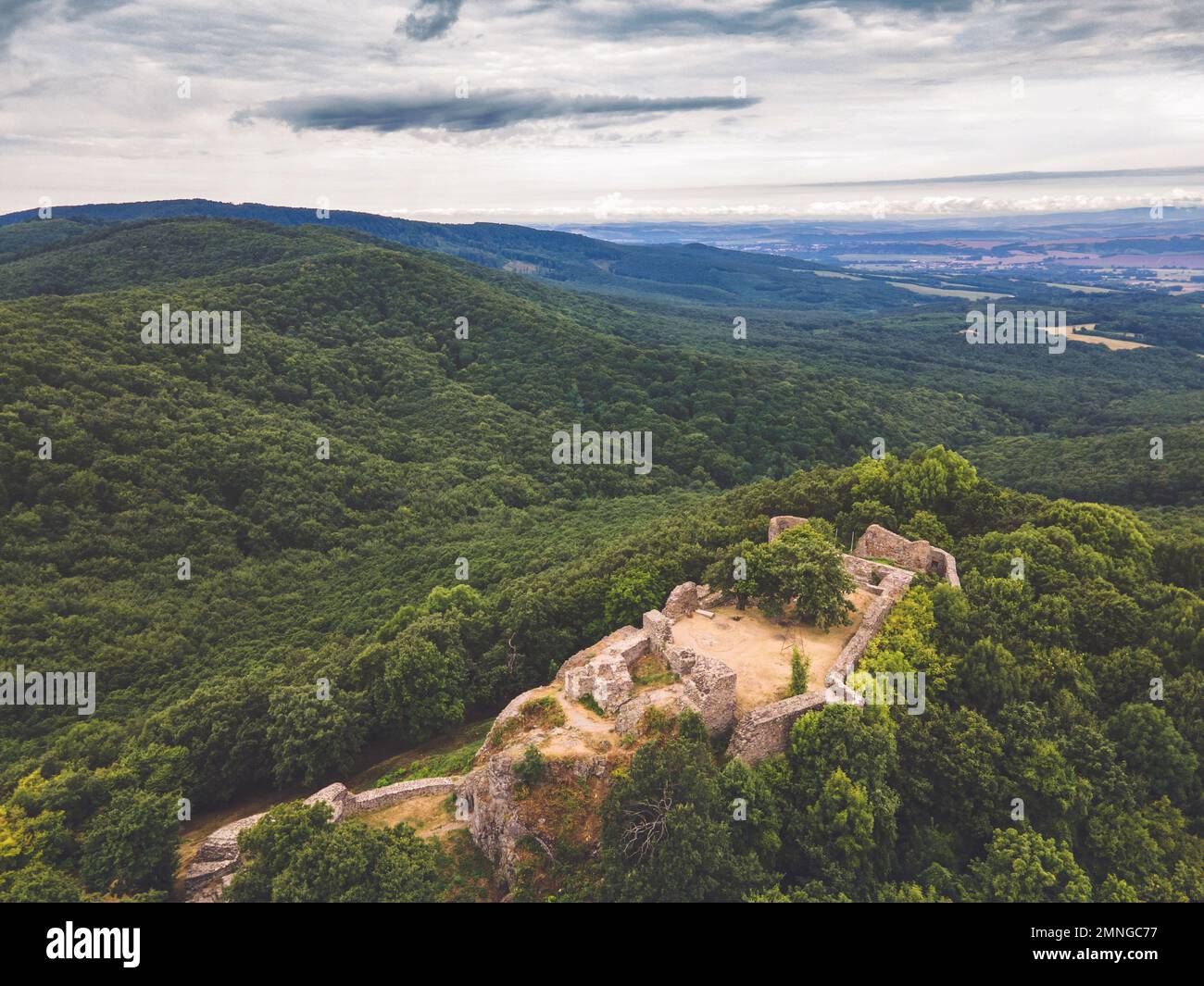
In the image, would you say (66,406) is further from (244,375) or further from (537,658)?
(537,658)

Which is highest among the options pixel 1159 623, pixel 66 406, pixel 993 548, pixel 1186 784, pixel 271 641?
pixel 66 406

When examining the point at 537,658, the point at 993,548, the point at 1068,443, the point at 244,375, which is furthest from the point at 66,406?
the point at 1068,443

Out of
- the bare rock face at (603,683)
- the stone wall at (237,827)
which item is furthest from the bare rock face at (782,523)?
the stone wall at (237,827)

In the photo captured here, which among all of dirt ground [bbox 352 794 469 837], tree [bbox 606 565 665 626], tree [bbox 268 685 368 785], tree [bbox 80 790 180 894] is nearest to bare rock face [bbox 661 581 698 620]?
tree [bbox 606 565 665 626]

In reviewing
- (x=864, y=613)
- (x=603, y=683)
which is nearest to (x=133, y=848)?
(x=603, y=683)

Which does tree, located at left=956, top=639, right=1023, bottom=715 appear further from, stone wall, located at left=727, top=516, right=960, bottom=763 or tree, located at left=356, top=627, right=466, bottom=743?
tree, located at left=356, top=627, right=466, bottom=743

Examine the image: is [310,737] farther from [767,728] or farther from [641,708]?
[767,728]
